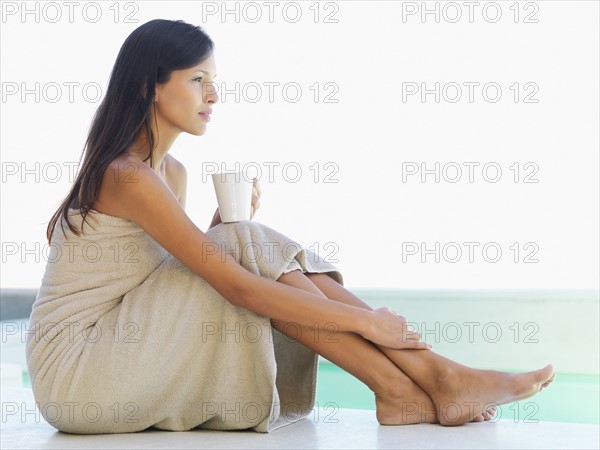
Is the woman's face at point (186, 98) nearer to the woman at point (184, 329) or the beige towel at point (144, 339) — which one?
the woman at point (184, 329)

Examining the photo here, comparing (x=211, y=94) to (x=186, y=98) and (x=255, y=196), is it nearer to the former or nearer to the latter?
(x=186, y=98)

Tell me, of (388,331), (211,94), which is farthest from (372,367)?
(211,94)

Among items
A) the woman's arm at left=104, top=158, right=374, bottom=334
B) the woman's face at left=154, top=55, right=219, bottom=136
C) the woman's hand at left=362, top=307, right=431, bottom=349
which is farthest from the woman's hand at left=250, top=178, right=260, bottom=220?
the woman's hand at left=362, top=307, right=431, bottom=349

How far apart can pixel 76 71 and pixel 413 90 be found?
213cm

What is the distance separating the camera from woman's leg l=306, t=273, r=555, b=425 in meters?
1.58

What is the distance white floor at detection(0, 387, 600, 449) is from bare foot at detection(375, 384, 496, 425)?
0.8 inches

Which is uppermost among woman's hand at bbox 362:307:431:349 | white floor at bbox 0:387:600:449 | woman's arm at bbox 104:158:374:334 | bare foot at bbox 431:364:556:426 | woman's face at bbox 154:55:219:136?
woman's face at bbox 154:55:219:136

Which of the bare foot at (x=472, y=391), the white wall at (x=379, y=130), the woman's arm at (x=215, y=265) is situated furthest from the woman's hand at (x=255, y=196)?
the white wall at (x=379, y=130)

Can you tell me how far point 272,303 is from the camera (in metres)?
1.58

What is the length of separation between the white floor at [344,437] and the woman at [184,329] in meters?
0.03

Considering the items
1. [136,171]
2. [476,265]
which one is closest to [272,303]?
[136,171]

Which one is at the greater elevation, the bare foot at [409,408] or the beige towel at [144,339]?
the beige towel at [144,339]

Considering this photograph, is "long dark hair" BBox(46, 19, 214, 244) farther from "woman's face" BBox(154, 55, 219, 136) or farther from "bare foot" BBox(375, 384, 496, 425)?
"bare foot" BBox(375, 384, 496, 425)

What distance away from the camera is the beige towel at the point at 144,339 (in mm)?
1606
